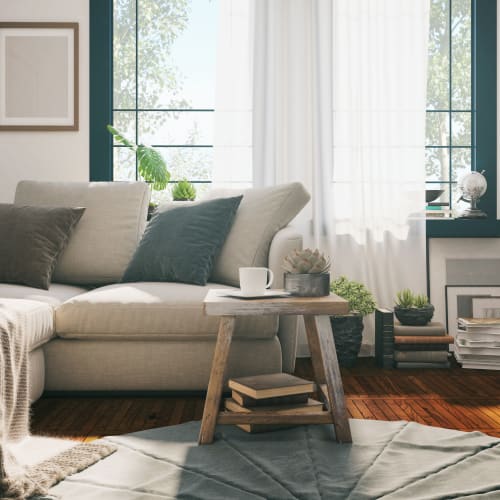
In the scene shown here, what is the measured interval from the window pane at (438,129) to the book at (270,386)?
2476 millimetres

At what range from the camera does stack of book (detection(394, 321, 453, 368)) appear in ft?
10.8

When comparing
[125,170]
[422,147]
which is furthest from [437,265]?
[125,170]

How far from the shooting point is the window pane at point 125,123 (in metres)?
4.01

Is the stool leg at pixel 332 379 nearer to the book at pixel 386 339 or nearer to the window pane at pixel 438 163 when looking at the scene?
the book at pixel 386 339

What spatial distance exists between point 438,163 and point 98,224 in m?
2.28

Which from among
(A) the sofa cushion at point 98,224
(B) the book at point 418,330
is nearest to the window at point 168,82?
(A) the sofa cushion at point 98,224

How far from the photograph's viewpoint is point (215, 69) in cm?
391

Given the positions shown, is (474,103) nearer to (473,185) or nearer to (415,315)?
(473,185)

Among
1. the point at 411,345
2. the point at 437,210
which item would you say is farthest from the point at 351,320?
the point at 437,210

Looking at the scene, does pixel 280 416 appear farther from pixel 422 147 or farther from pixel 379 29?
pixel 379 29

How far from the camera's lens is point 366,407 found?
2.50 meters

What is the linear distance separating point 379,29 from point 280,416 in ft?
8.91

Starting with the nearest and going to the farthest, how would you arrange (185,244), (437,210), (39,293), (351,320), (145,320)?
(145,320), (39,293), (185,244), (351,320), (437,210)

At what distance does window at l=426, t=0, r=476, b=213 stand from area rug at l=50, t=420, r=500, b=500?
2348mm
